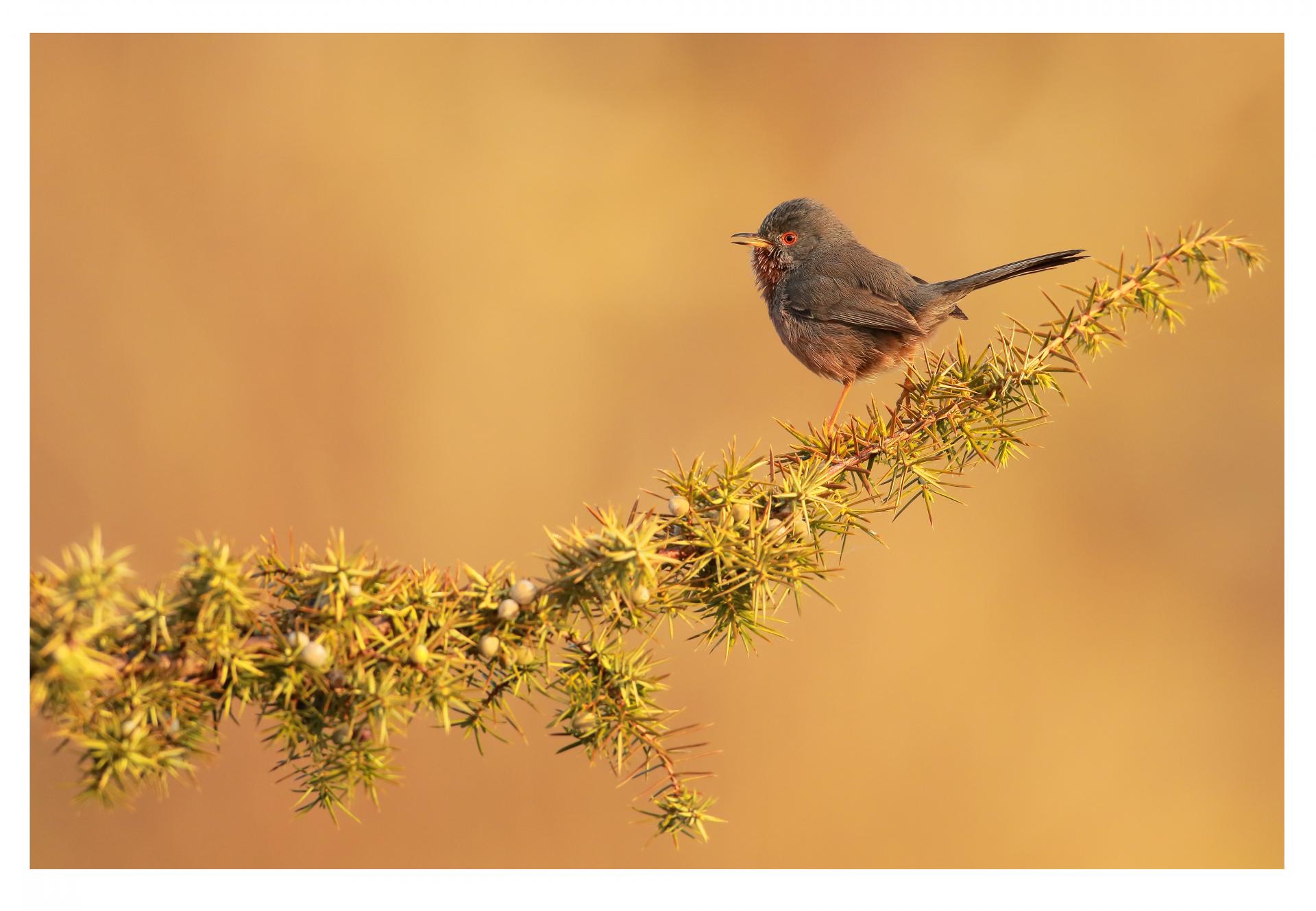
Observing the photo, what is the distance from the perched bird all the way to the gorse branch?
0.82 m

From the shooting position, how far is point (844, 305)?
5.95 feet

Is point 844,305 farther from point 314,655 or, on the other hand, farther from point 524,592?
point 314,655

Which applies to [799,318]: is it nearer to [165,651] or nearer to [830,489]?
[830,489]

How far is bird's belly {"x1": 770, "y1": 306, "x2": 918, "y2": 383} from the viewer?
1.81 metres

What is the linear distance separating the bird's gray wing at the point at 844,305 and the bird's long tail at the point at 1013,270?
10 cm

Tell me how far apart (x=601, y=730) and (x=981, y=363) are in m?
0.55

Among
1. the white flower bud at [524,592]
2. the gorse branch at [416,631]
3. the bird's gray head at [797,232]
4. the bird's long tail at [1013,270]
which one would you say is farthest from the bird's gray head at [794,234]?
the white flower bud at [524,592]

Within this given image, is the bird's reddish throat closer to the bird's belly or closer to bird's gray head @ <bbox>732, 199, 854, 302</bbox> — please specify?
bird's gray head @ <bbox>732, 199, 854, 302</bbox>

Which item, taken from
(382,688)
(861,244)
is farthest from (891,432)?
(861,244)

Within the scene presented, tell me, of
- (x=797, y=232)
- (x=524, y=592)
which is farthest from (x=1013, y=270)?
(x=524, y=592)

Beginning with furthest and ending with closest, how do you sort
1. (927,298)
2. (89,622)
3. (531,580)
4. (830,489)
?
(927,298) < (830,489) < (531,580) < (89,622)

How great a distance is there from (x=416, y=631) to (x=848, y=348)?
4.12ft

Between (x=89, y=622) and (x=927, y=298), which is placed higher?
(x=927, y=298)

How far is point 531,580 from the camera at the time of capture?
733 mm
